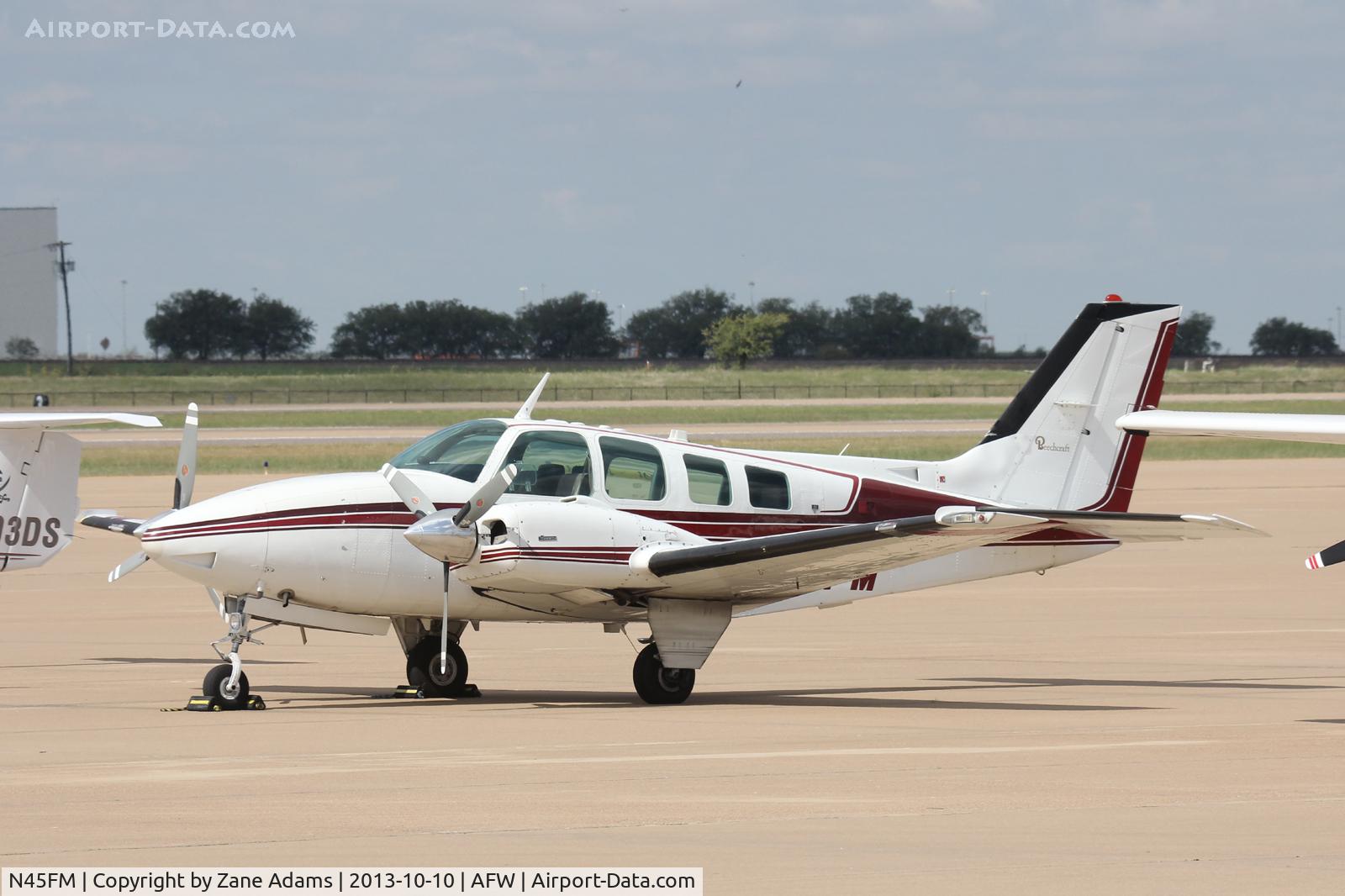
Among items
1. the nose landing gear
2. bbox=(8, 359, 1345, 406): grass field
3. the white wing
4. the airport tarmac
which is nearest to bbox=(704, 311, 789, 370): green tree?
bbox=(8, 359, 1345, 406): grass field

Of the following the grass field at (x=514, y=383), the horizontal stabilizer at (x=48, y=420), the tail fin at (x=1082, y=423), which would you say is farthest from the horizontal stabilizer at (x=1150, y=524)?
the grass field at (x=514, y=383)

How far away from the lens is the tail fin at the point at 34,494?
15828 mm

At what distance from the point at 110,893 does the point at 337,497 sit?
22.2 feet

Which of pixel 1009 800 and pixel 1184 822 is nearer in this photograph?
pixel 1184 822

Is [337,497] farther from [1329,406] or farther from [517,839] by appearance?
[1329,406]

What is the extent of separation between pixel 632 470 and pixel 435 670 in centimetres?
259

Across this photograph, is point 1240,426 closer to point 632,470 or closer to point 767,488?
point 767,488

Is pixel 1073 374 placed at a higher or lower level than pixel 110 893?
higher

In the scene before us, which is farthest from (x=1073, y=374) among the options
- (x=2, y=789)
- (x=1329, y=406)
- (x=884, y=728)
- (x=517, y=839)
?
(x=1329, y=406)

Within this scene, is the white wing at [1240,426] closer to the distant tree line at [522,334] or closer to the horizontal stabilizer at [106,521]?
the horizontal stabilizer at [106,521]

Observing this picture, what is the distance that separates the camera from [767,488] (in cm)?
1541

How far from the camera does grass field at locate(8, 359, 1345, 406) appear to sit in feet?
349

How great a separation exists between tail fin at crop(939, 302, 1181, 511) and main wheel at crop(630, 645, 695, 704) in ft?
12.3

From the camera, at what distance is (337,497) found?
14.3 m
